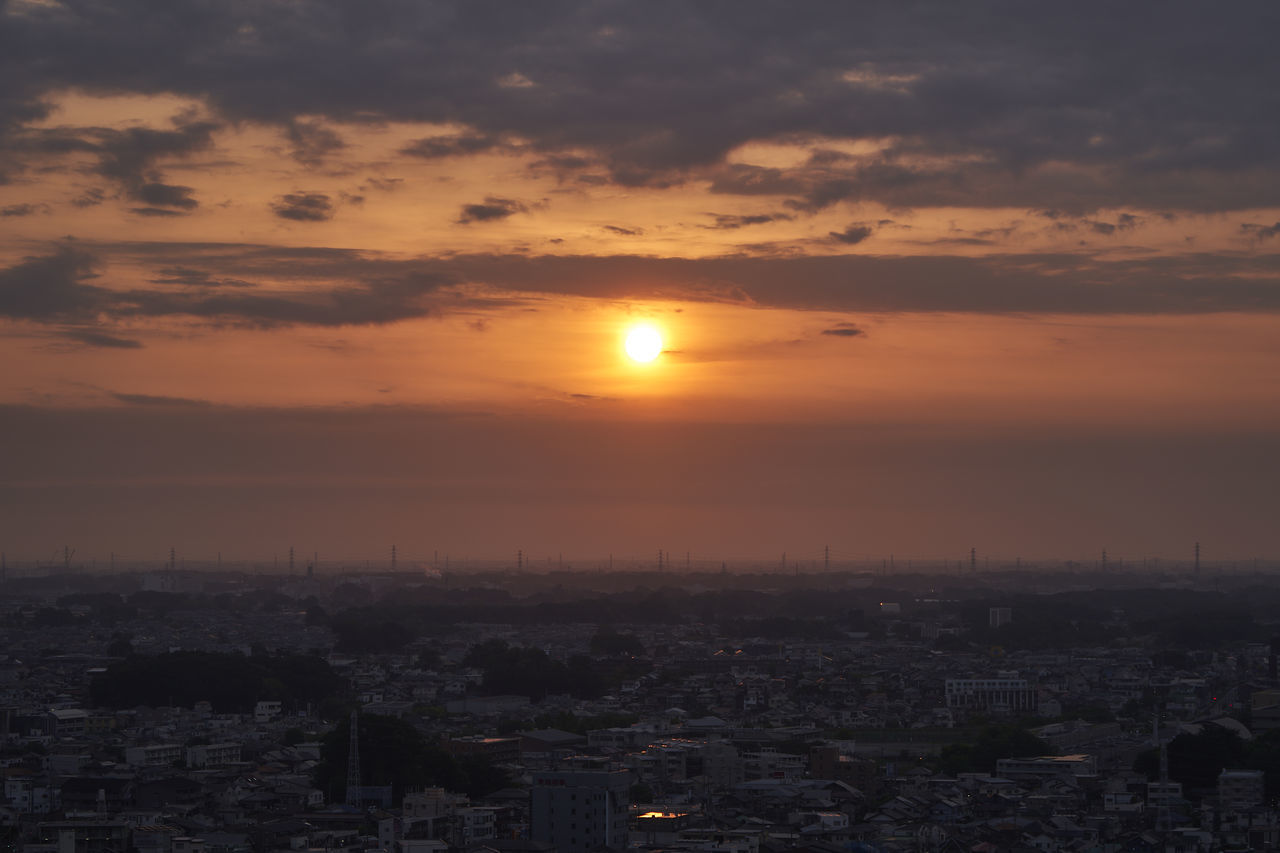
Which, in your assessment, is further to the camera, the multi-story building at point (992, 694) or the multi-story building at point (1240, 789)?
the multi-story building at point (992, 694)

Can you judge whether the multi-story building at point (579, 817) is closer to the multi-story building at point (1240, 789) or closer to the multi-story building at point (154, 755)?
the multi-story building at point (1240, 789)

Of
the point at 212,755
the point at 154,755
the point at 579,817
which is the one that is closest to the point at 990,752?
the point at 579,817

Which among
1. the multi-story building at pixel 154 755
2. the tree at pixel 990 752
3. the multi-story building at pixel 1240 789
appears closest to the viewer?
the multi-story building at pixel 1240 789

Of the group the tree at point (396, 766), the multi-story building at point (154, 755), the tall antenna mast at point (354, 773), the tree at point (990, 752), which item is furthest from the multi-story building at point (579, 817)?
the multi-story building at point (154, 755)

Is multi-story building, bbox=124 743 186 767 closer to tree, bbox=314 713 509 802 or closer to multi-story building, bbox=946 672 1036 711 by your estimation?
tree, bbox=314 713 509 802

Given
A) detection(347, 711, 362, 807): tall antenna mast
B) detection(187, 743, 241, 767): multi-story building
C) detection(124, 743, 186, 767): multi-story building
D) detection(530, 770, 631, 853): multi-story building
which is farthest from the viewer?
detection(187, 743, 241, 767): multi-story building

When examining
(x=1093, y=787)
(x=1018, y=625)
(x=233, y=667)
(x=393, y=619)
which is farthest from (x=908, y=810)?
(x=393, y=619)

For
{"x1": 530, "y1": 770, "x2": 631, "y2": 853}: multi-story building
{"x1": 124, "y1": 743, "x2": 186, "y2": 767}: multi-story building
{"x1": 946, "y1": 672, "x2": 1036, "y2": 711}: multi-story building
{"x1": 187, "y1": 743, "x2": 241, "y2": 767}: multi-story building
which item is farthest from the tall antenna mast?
{"x1": 946, "y1": 672, "x2": 1036, "y2": 711}: multi-story building

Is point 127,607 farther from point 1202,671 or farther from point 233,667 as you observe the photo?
point 1202,671
